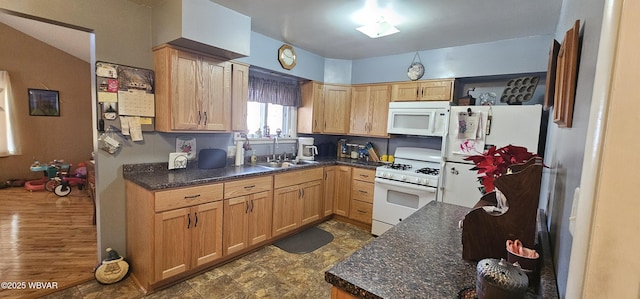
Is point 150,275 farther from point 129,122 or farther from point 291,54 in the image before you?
point 291,54

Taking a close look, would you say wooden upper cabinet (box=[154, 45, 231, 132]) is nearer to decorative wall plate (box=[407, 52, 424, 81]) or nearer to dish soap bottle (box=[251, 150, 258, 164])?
dish soap bottle (box=[251, 150, 258, 164])

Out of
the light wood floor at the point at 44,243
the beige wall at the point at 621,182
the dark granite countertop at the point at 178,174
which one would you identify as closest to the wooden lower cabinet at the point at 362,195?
the dark granite countertop at the point at 178,174

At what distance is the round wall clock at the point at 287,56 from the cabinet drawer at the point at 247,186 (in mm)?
1513

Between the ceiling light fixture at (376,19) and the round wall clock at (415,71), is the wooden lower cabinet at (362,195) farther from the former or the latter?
the ceiling light fixture at (376,19)

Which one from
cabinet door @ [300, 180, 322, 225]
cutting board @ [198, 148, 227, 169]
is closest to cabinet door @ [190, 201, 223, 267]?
cutting board @ [198, 148, 227, 169]

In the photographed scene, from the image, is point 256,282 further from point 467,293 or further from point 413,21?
point 413,21

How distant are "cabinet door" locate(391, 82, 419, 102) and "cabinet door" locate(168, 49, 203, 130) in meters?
2.48

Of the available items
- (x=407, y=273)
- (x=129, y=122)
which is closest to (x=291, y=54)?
(x=129, y=122)

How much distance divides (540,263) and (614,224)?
67 cm

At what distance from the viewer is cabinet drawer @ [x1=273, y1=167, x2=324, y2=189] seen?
303 cm

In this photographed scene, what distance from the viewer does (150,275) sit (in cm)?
208

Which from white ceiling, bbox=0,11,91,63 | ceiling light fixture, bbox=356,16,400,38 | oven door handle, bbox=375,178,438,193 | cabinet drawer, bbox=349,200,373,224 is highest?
white ceiling, bbox=0,11,91,63

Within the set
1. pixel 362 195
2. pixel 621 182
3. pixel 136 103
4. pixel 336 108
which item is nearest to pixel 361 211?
pixel 362 195

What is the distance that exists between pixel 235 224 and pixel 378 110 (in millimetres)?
2461
